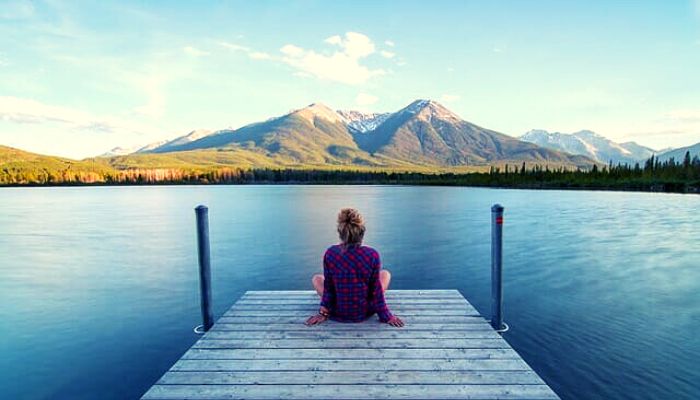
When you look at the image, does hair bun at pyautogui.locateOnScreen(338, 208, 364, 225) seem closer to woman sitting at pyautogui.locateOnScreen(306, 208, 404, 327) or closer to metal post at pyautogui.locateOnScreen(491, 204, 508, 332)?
woman sitting at pyautogui.locateOnScreen(306, 208, 404, 327)

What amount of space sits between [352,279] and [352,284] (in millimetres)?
124

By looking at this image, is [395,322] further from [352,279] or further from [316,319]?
[316,319]

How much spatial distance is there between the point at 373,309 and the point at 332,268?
1.24 m

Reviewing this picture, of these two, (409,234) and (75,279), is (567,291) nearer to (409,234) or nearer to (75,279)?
(409,234)

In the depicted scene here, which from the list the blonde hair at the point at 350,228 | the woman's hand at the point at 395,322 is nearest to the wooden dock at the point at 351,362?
the woman's hand at the point at 395,322

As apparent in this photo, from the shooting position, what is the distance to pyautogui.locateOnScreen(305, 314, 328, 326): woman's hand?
282 inches

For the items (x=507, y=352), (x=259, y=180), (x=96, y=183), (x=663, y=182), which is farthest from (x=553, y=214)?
(x=96, y=183)

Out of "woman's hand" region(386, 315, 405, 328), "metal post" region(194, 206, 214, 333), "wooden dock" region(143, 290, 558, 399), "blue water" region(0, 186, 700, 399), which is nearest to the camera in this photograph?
A: "wooden dock" region(143, 290, 558, 399)

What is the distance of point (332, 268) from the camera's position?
6.74 m

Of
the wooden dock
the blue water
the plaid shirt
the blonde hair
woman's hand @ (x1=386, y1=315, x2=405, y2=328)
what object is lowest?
the blue water

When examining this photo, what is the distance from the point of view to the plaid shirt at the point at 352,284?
669cm

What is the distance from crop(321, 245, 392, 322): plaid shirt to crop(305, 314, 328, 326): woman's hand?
0.62 feet

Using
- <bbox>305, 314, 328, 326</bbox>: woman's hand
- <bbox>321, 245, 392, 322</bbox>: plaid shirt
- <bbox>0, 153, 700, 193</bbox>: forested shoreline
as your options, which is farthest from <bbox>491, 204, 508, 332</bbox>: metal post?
<bbox>0, 153, 700, 193</bbox>: forested shoreline

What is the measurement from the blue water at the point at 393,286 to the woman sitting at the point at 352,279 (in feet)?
14.3
